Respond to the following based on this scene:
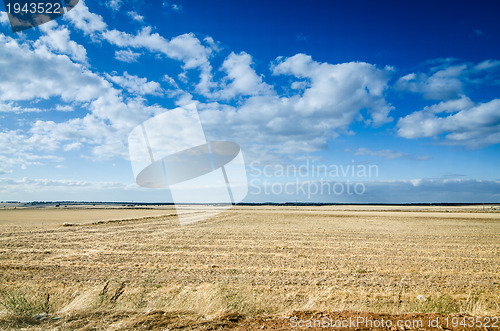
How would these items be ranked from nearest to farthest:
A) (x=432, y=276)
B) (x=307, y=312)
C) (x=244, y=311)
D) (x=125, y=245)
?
(x=307, y=312) < (x=244, y=311) < (x=432, y=276) < (x=125, y=245)

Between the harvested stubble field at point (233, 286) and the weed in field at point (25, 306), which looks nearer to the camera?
the harvested stubble field at point (233, 286)

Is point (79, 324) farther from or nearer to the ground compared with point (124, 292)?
farther from the ground

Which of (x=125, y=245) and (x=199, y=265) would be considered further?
(x=125, y=245)

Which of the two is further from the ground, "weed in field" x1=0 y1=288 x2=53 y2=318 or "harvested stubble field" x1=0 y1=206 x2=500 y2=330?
"weed in field" x1=0 y1=288 x2=53 y2=318

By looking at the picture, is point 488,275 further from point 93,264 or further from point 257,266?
point 93,264

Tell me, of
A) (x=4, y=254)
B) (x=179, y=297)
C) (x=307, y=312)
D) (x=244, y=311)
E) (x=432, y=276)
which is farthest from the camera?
(x=4, y=254)

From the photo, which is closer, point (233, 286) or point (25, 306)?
point (25, 306)

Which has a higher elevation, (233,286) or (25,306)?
(25,306)

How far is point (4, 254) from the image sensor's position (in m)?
15.7

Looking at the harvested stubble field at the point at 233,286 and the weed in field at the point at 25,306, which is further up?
the weed in field at the point at 25,306

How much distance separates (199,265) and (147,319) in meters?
7.55

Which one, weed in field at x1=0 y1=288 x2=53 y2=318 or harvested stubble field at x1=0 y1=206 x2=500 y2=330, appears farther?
weed in field at x1=0 y1=288 x2=53 y2=318

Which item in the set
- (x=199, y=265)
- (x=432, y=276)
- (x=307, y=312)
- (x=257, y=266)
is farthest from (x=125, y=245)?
(x=432, y=276)

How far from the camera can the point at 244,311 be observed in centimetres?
765
